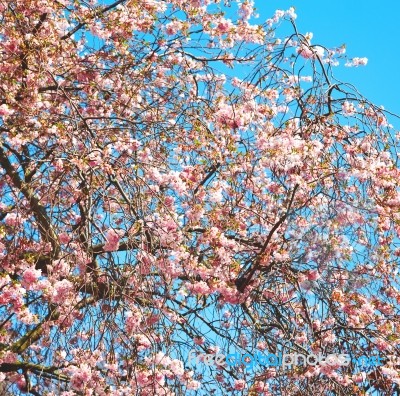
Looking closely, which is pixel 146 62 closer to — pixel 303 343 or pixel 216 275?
pixel 216 275

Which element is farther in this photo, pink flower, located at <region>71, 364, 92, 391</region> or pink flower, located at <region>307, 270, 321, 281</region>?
pink flower, located at <region>307, 270, 321, 281</region>

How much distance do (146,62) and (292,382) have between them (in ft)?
9.69

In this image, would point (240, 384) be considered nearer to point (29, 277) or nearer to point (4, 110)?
point (29, 277)

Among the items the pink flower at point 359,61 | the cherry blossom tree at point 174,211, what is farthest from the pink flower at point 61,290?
the pink flower at point 359,61

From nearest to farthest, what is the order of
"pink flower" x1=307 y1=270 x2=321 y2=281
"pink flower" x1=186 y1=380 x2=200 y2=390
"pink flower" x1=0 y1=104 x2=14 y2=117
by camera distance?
1. "pink flower" x1=186 y1=380 x2=200 y2=390
2. "pink flower" x1=0 y1=104 x2=14 y2=117
3. "pink flower" x1=307 y1=270 x2=321 y2=281

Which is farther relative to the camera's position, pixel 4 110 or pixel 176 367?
pixel 4 110

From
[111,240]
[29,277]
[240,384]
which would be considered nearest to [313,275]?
[240,384]

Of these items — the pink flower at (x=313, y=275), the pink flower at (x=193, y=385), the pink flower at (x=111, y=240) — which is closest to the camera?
the pink flower at (x=111, y=240)

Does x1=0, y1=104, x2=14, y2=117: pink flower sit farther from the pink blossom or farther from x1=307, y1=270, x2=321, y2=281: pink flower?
x1=307, y1=270, x2=321, y2=281: pink flower

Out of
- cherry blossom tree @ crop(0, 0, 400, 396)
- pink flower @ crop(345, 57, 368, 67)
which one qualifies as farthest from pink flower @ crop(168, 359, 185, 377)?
pink flower @ crop(345, 57, 368, 67)

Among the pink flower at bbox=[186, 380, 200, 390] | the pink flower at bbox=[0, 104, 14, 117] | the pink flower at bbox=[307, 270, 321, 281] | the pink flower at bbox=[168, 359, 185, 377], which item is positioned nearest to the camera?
the pink flower at bbox=[168, 359, 185, 377]

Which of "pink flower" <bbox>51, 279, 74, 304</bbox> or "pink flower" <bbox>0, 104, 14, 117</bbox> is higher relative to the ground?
"pink flower" <bbox>0, 104, 14, 117</bbox>

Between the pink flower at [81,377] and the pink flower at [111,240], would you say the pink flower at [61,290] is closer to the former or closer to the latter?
the pink flower at [111,240]

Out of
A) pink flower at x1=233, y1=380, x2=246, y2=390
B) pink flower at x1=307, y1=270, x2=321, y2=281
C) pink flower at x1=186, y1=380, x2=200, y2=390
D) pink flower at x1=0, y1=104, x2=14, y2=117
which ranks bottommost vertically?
pink flower at x1=186, y1=380, x2=200, y2=390
